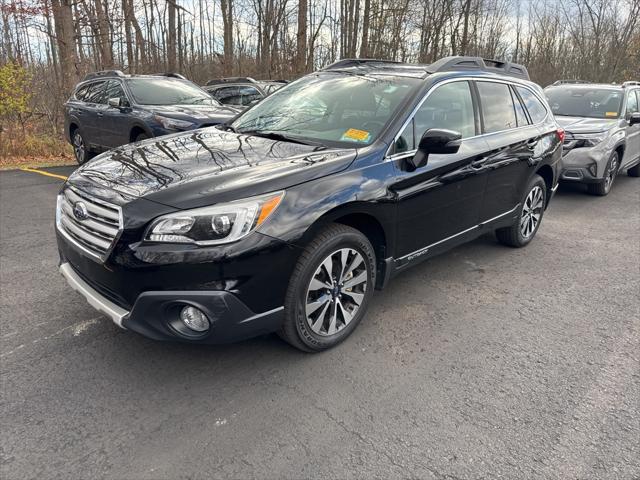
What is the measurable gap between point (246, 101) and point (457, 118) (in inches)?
381

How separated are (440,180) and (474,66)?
1427 millimetres

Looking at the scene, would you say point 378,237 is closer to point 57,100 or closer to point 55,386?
point 55,386

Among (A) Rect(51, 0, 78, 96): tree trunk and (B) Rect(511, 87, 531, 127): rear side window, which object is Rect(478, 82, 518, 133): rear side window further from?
(A) Rect(51, 0, 78, 96): tree trunk

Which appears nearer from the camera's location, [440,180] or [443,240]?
[440,180]

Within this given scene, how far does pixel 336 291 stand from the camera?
9.97ft

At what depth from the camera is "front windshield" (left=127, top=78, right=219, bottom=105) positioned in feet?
27.0

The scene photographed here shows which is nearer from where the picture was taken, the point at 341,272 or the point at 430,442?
the point at 430,442

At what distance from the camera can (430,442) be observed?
2.36 meters

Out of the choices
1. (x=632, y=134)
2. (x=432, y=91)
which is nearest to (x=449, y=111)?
(x=432, y=91)

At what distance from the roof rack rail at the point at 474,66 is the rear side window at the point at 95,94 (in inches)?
276

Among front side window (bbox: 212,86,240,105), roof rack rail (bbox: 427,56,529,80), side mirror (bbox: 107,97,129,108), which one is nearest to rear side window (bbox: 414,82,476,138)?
roof rack rail (bbox: 427,56,529,80)

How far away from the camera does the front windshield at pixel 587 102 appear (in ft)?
27.6

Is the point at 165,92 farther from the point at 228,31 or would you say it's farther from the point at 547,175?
the point at 228,31

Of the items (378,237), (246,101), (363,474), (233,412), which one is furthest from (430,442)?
(246,101)
